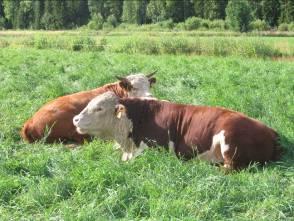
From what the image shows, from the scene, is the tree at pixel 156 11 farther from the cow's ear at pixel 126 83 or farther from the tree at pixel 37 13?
the cow's ear at pixel 126 83

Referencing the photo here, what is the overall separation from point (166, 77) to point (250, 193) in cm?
918

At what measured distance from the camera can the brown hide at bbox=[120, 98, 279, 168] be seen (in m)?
7.16

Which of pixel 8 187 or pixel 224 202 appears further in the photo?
pixel 8 187

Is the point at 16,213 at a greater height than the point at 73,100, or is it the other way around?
the point at 73,100

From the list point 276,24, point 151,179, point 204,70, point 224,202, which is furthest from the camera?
point 276,24

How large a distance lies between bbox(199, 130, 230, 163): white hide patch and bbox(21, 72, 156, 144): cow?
7.51ft

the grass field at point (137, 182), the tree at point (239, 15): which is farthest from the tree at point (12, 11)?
the grass field at point (137, 182)

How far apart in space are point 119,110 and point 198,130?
4.00ft

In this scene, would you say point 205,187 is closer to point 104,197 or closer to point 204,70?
point 104,197

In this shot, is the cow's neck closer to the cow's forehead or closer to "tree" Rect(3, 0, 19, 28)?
the cow's forehead

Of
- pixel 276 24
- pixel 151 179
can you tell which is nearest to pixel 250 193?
pixel 151 179

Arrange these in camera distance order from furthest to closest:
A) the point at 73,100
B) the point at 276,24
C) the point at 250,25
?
the point at 276,24 → the point at 250,25 → the point at 73,100

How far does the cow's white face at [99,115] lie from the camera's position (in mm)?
8055

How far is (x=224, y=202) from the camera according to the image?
18.8 ft
